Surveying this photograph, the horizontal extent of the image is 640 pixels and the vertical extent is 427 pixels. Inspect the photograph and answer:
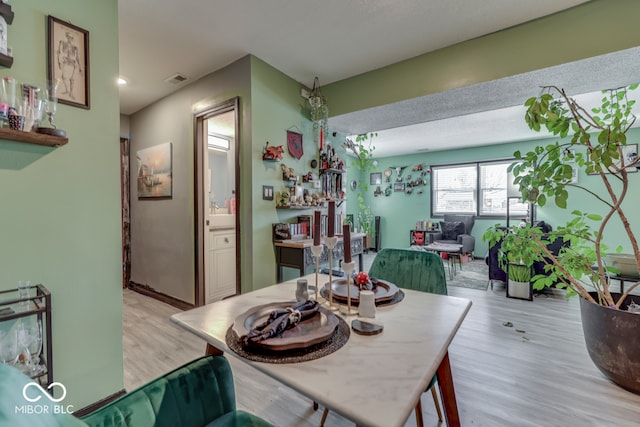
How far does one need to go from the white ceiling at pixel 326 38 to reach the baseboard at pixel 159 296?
93.4 inches

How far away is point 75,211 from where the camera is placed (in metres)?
1.52

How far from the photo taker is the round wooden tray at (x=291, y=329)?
29.2 inches

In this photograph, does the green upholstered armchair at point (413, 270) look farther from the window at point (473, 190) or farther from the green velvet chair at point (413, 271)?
the window at point (473, 190)

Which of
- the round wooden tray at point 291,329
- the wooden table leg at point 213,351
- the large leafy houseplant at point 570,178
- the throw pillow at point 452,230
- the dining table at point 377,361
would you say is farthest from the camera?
the throw pillow at point 452,230

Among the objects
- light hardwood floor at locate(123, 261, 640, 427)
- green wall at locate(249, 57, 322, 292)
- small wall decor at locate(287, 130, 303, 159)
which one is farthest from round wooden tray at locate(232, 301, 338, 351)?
small wall decor at locate(287, 130, 303, 159)

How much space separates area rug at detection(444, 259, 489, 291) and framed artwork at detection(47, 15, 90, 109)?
14.7 ft

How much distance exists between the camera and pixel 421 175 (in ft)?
22.2

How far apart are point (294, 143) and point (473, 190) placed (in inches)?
195

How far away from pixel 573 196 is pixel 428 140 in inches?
111

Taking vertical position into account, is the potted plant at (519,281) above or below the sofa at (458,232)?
below

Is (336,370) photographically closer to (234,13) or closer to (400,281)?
(400,281)

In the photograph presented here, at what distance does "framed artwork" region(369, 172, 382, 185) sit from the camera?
7379mm

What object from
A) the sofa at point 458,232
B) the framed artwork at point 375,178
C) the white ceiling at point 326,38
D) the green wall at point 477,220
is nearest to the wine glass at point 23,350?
the white ceiling at point 326,38

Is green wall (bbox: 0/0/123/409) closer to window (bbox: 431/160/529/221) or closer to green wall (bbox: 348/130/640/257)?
green wall (bbox: 348/130/640/257)
